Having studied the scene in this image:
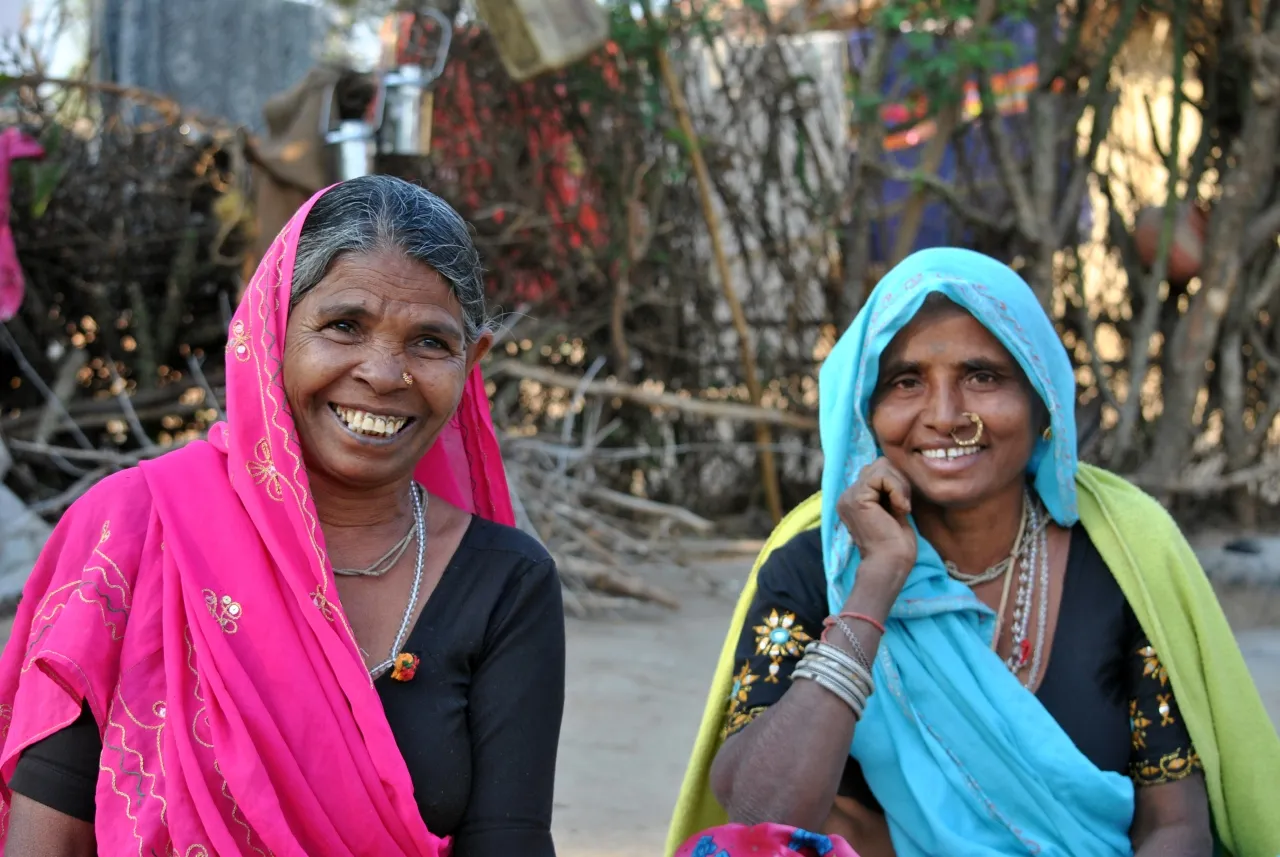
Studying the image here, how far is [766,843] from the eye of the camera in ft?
6.77

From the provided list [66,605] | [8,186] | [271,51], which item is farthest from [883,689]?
[271,51]

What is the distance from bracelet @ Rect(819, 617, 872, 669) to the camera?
2.29 m

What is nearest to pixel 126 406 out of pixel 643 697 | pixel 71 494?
A: pixel 71 494

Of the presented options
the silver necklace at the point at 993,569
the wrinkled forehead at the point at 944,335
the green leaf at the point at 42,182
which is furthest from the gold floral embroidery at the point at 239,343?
the green leaf at the point at 42,182

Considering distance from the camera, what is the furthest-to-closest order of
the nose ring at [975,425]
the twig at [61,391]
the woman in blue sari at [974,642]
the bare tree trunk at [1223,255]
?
1. the twig at [61,391]
2. the bare tree trunk at [1223,255]
3. the nose ring at [975,425]
4. the woman in blue sari at [974,642]

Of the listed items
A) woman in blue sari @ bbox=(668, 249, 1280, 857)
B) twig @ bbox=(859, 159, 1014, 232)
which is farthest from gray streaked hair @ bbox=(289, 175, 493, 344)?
twig @ bbox=(859, 159, 1014, 232)

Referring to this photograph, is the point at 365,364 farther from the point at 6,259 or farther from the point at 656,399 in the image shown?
the point at 6,259

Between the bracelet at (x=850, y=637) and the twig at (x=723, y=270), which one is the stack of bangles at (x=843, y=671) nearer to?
the bracelet at (x=850, y=637)

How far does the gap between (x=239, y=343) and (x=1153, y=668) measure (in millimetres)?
1613

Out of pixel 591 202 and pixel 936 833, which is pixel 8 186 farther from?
pixel 936 833

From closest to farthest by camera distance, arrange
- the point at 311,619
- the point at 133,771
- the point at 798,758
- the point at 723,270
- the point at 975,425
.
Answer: the point at 133,771
the point at 311,619
the point at 798,758
the point at 975,425
the point at 723,270

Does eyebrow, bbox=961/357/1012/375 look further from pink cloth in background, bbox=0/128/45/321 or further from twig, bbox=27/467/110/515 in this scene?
pink cloth in background, bbox=0/128/45/321

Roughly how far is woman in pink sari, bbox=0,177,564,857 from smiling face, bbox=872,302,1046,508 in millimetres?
735

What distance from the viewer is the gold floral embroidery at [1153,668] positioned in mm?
2371
